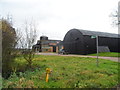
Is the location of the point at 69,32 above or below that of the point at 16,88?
above

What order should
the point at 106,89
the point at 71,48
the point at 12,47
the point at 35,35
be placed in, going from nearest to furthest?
the point at 106,89 → the point at 12,47 → the point at 35,35 → the point at 71,48

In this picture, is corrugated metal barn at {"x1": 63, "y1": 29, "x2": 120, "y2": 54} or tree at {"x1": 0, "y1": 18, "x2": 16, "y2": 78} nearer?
tree at {"x1": 0, "y1": 18, "x2": 16, "y2": 78}

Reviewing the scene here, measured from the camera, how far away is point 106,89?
4898 mm

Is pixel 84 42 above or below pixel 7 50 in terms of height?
above

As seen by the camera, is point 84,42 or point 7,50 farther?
point 84,42

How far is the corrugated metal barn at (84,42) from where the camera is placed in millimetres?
32969

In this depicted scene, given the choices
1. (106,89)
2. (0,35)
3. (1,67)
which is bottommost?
(106,89)

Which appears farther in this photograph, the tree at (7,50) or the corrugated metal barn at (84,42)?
the corrugated metal barn at (84,42)

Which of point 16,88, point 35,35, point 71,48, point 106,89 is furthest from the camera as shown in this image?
point 71,48

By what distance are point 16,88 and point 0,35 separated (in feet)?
9.84

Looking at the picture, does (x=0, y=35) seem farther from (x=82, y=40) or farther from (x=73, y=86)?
(x=82, y=40)

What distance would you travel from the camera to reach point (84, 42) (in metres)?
32.6

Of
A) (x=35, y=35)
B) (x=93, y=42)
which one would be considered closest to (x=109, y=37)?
(x=93, y=42)

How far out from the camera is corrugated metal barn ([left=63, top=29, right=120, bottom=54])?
32969 mm
